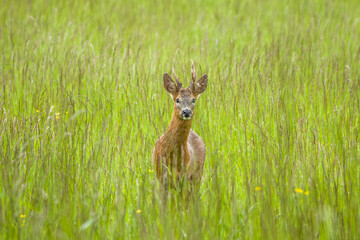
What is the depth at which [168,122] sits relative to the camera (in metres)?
4.68

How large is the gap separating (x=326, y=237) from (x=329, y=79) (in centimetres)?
296

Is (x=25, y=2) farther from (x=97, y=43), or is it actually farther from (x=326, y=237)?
(x=326, y=237)

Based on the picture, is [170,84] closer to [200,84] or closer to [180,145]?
[200,84]

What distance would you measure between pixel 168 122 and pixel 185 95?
0.82 m

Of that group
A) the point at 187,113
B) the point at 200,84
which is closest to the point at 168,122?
the point at 200,84

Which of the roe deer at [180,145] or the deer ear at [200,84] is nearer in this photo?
the roe deer at [180,145]

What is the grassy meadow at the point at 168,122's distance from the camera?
2.87m

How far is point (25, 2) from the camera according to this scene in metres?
8.70

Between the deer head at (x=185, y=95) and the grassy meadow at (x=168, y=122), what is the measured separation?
0.33 metres

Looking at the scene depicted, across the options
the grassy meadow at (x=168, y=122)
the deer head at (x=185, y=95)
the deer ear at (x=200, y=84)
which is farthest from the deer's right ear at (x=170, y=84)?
the grassy meadow at (x=168, y=122)

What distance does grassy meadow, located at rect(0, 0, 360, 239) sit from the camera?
2873mm

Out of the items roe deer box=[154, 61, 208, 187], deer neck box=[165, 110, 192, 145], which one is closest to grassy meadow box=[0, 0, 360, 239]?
roe deer box=[154, 61, 208, 187]

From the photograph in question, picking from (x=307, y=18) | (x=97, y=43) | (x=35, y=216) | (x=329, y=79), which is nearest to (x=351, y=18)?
(x=307, y=18)

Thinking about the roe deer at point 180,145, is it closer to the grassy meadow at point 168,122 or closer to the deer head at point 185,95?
the deer head at point 185,95
